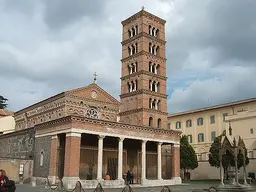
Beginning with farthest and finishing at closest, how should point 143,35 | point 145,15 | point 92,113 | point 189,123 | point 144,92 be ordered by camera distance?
point 189,123 → point 145,15 → point 143,35 → point 92,113 → point 144,92

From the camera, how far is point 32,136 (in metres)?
31.3

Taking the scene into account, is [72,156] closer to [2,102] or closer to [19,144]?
[19,144]

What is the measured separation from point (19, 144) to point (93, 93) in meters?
9.38

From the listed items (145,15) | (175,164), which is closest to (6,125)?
(145,15)

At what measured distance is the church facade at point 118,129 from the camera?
1054 inches

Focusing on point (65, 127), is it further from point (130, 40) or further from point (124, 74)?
point (130, 40)

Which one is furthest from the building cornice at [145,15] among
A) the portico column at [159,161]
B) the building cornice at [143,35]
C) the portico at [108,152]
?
the portico column at [159,161]

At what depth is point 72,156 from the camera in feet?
82.5

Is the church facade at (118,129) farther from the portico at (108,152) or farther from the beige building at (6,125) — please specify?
the beige building at (6,125)

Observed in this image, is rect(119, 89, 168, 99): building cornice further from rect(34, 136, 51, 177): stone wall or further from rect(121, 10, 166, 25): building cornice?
rect(34, 136, 51, 177): stone wall

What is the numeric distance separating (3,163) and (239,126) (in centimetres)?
2889

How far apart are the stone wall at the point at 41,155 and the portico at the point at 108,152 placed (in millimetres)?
649

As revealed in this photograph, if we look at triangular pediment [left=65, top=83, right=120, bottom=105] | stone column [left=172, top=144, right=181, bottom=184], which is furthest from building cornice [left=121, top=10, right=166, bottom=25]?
stone column [left=172, top=144, right=181, bottom=184]

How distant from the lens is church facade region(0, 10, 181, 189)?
87.8 ft
